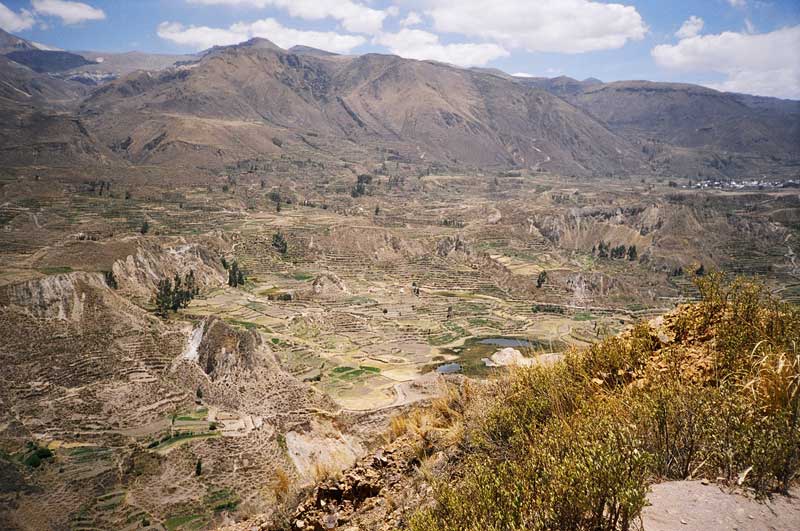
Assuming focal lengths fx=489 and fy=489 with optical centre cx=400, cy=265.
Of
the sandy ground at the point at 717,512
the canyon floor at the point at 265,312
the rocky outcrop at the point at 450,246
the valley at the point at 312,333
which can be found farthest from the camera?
the rocky outcrop at the point at 450,246

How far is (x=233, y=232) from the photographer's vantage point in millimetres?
97500

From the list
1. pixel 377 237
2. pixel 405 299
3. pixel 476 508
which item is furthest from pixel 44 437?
pixel 377 237

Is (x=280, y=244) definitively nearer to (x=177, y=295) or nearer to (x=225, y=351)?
(x=177, y=295)

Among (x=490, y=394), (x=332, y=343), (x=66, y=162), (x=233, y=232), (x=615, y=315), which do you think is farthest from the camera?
(x=66, y=162)

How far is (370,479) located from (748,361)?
253 inches

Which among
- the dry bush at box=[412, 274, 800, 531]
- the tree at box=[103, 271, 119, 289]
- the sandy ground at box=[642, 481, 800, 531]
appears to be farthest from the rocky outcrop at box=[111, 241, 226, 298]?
the sandy ground at box=[642, 481, 800, 531]

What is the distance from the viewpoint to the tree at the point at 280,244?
9544 cm

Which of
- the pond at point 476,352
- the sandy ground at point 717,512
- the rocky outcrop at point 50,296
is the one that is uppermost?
the sandy ground at point 717,512

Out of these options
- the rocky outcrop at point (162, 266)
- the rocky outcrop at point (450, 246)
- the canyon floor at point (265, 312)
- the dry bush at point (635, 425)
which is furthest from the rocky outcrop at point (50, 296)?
the rocky outcrop at point (450, 246)

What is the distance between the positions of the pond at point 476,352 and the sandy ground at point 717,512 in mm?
44243

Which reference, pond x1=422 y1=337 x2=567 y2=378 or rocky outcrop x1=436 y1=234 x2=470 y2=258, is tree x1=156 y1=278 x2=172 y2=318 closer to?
pond x1=422 y1=337 x2=567 y2=378

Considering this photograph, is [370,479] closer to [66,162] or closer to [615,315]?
[615,315]

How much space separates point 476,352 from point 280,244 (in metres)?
51.1

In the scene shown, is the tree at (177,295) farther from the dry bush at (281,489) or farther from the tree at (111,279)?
the dry bush at (281,489)
